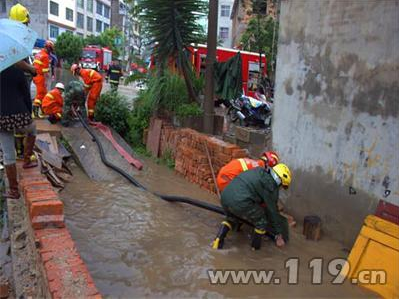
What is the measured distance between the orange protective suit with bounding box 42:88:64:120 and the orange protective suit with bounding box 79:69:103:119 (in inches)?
26.6

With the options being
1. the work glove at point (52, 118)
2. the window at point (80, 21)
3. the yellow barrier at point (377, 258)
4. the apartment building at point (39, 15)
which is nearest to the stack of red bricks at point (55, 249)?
the yellow barrier at point (377, 258)

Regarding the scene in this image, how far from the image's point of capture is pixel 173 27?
915 cm

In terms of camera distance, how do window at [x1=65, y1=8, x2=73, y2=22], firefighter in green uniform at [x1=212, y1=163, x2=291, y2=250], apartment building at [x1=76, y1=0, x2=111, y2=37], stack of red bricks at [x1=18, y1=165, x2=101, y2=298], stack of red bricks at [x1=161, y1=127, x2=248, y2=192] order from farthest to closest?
apartment building at [x1=76, y1=0, x2=111, y2=37] → window at [x1=65, y1=8, x2=73, y2=22] → stack of red bricks at [x1=161, y1=127, x2=248, y2=192] → firefighter in green uniform at [x1=212, y1=163, x2=291, y2=250] → stack of red bricks at [x1=18, y1=165, x2=101, y2=298]

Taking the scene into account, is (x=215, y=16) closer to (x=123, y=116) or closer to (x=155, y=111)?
(x=155, y=111)

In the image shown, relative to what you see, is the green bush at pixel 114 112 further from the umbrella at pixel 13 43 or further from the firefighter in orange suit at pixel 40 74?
the umbrella at pixel 13 43

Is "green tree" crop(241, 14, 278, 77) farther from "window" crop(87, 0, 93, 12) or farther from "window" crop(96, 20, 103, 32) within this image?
"window" crop(96, 20, 103, 32)

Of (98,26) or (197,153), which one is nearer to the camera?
(197,153)

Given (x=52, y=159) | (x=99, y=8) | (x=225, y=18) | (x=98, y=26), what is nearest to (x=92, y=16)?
(x=98, y=26)

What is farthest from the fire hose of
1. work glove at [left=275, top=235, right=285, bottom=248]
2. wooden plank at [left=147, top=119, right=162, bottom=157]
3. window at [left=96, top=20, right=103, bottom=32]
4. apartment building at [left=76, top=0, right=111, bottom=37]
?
window at [left=96, top=20, right=103, bottom=32]

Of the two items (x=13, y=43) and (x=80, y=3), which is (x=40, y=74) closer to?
(x=13, y=43)

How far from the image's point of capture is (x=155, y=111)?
9719mm

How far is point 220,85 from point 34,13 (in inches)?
1791

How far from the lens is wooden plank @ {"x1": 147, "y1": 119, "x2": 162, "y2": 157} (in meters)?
9.28

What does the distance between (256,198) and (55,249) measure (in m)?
2.45
